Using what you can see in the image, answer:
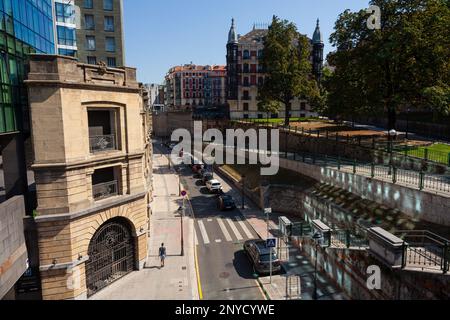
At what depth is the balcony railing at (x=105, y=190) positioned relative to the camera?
18.2 m

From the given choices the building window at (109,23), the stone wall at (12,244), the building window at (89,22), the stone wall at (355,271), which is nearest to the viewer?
the stone wall at (355,271)

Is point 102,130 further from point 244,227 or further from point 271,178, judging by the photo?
point 271,178

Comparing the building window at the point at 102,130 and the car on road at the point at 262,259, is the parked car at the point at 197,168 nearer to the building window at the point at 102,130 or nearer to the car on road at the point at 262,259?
the car on road at the point at 262,259

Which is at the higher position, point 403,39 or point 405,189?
point 403,39

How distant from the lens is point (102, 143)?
18.3 meters

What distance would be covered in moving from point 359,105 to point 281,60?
776 inches

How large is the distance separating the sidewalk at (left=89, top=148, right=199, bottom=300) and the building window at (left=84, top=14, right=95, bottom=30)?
1942cm

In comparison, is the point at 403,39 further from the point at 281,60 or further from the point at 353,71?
the point at 281,60

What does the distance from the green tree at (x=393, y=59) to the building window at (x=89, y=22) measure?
944 inches

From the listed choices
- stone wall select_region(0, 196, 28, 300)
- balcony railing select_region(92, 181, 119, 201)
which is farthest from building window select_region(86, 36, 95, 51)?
stone wall select_region(0, 196, 28, 300)

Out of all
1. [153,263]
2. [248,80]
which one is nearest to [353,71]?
[153,263]

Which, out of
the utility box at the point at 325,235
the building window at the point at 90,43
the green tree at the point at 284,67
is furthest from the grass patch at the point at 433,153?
the building window at the point at 90,43

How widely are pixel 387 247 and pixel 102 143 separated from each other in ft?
49.9

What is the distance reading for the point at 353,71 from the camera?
3105cm
